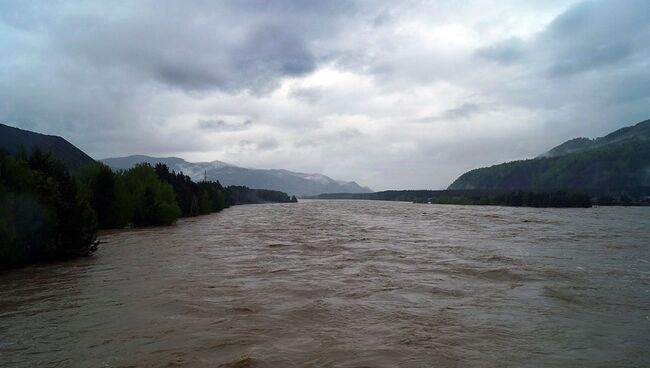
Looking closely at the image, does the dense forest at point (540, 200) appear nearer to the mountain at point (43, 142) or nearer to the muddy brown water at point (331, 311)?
the muddy brown water at point (331, 311)

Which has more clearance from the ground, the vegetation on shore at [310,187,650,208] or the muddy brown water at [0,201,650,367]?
the vegetation on shore at [310,187,650,208]

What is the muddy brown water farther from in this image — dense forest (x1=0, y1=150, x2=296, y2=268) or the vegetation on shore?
the vegetation on shore

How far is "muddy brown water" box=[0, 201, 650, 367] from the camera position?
28.9 ft

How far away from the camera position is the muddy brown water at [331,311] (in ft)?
28.9

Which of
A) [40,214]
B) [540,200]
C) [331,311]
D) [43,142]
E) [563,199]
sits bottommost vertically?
[331,311]

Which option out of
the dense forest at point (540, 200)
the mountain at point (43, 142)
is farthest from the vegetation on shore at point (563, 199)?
the mountain at point (43, 142)

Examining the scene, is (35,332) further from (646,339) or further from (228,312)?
(646,339)

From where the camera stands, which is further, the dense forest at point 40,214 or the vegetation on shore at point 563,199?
the vegetation on shore at point 563,199

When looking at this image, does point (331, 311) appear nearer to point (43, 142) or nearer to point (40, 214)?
point (40, 214)

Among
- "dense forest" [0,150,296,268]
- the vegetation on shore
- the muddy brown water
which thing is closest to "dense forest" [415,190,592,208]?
the vegetation on shore

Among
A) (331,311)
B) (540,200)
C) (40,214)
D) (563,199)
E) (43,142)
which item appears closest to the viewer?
(331,311)

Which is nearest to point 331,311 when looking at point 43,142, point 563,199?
point 563,199

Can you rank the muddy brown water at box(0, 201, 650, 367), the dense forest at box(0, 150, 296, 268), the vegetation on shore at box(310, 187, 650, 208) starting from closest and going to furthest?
the muddy brown water at box(0, 201, 650, 367), the dense forest at box(0, 150, 296, 268), the vegetation on shore at box(310, 187, 650, 208)

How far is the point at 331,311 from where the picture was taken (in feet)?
40.1
